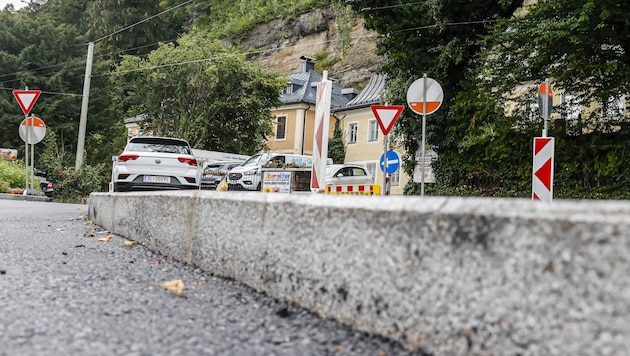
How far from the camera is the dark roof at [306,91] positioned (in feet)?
147

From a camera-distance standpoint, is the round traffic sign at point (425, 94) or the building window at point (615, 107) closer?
the round traffic sign at point (425, 94)

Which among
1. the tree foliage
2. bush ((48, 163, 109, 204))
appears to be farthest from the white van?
bush ((48, 163, 109, 204))

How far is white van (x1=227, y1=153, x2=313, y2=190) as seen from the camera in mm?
20859

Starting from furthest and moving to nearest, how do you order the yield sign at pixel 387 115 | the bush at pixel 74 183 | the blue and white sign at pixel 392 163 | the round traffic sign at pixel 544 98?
1. the bush at pixel 74 183
2. the blue and white sign at pixel 392 163
3. the yield sign at pixel 387 115
4. the round traffic sign at pixel 544 98

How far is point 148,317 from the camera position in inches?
113

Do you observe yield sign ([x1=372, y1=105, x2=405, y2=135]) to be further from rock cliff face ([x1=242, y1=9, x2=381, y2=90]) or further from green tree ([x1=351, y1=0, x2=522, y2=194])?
rock cliff face ([x1=242, y1=9, x2=381, y2=90])

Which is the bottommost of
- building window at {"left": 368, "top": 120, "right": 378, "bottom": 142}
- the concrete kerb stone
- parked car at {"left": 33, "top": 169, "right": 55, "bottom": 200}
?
the concrete kerb stone

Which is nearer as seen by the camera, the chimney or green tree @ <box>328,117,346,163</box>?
green tree @ <box>328,117,346,163</box>

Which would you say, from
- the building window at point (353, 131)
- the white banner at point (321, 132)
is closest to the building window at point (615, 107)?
the white banner at point (321, 132)

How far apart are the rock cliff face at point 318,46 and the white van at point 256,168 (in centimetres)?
2504

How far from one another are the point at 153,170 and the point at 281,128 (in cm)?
3324

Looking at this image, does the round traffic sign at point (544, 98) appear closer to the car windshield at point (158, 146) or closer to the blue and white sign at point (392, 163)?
the blue and white sign at point (392, 163)

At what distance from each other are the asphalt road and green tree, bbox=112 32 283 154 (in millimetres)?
33302

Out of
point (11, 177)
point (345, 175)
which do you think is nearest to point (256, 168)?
point (345, 175)
